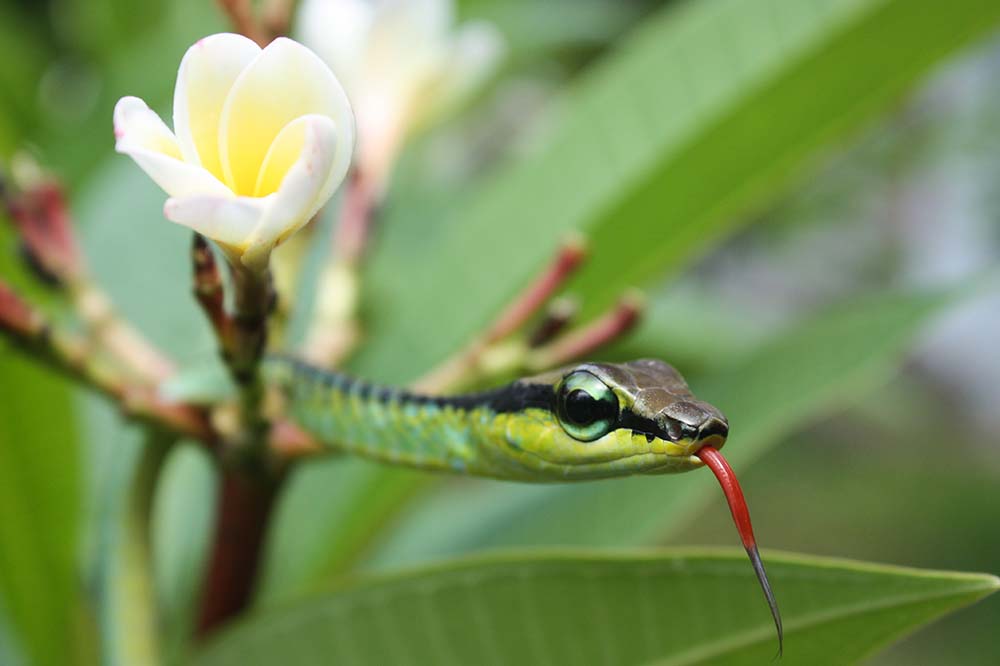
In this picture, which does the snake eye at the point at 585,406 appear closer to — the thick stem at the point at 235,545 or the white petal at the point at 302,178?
the white petal at the point at 302,178

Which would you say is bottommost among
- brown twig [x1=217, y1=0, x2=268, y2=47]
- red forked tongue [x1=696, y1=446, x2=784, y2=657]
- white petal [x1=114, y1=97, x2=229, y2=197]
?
red forked tongue [x1=696, y1=446, x2=784, y2=657]

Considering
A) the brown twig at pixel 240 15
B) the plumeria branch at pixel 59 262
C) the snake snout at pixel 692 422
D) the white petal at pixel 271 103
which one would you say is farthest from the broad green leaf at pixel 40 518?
the snake snout at pixel 692 422

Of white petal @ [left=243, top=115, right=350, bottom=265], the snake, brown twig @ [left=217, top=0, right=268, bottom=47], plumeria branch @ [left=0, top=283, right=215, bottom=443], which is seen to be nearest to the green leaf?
the snake

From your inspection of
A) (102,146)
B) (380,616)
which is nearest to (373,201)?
(380,616)

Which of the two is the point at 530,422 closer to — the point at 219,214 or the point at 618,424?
the point at 618,424

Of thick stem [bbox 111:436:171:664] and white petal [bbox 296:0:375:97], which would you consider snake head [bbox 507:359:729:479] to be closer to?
thick stem [bbox 111:436:171:664]

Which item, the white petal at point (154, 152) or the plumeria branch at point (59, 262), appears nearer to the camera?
the white petal at point (154, 152)

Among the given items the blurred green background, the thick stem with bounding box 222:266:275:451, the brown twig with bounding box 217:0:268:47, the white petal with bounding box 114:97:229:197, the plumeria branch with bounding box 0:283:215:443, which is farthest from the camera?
the blurred green background
